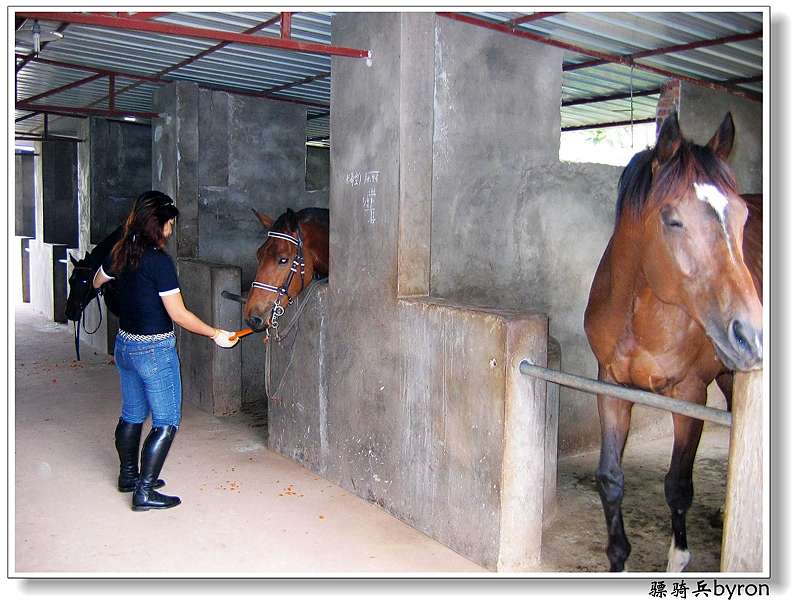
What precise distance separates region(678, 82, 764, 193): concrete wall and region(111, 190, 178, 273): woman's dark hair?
14.3ft

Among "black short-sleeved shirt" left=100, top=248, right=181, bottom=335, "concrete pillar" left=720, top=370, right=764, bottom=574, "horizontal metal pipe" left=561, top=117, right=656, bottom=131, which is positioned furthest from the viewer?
"horizontal metal pipe" left=561, top=117, right=656, bottom=131

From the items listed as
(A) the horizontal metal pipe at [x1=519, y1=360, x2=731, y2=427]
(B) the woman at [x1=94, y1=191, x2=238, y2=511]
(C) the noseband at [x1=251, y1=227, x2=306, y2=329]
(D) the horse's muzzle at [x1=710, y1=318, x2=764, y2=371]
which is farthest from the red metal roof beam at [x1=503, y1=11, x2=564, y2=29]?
(D) the horse's muzzle at [x1=710, y1=318, x2=764, y2=371]

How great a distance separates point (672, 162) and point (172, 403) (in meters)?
2.90

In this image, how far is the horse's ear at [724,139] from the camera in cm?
320

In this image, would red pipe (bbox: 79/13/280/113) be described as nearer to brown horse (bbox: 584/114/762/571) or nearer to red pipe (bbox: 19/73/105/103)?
red pipe (bbox: 19/73/105/103)

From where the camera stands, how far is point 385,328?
416cm

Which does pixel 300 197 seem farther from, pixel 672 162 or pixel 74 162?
Answer: pixel 672 162

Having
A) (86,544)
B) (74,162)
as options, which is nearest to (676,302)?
(86,544)

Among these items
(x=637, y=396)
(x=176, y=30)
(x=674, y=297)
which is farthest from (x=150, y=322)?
(x=674, y=297)

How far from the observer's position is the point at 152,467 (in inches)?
166

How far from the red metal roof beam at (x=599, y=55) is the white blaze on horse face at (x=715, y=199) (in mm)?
2111

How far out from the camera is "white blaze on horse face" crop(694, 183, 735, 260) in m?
2.80

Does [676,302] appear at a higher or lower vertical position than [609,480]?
higher

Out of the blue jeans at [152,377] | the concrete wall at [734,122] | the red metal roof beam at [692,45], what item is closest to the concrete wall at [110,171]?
the blue jeans at [152,377]
